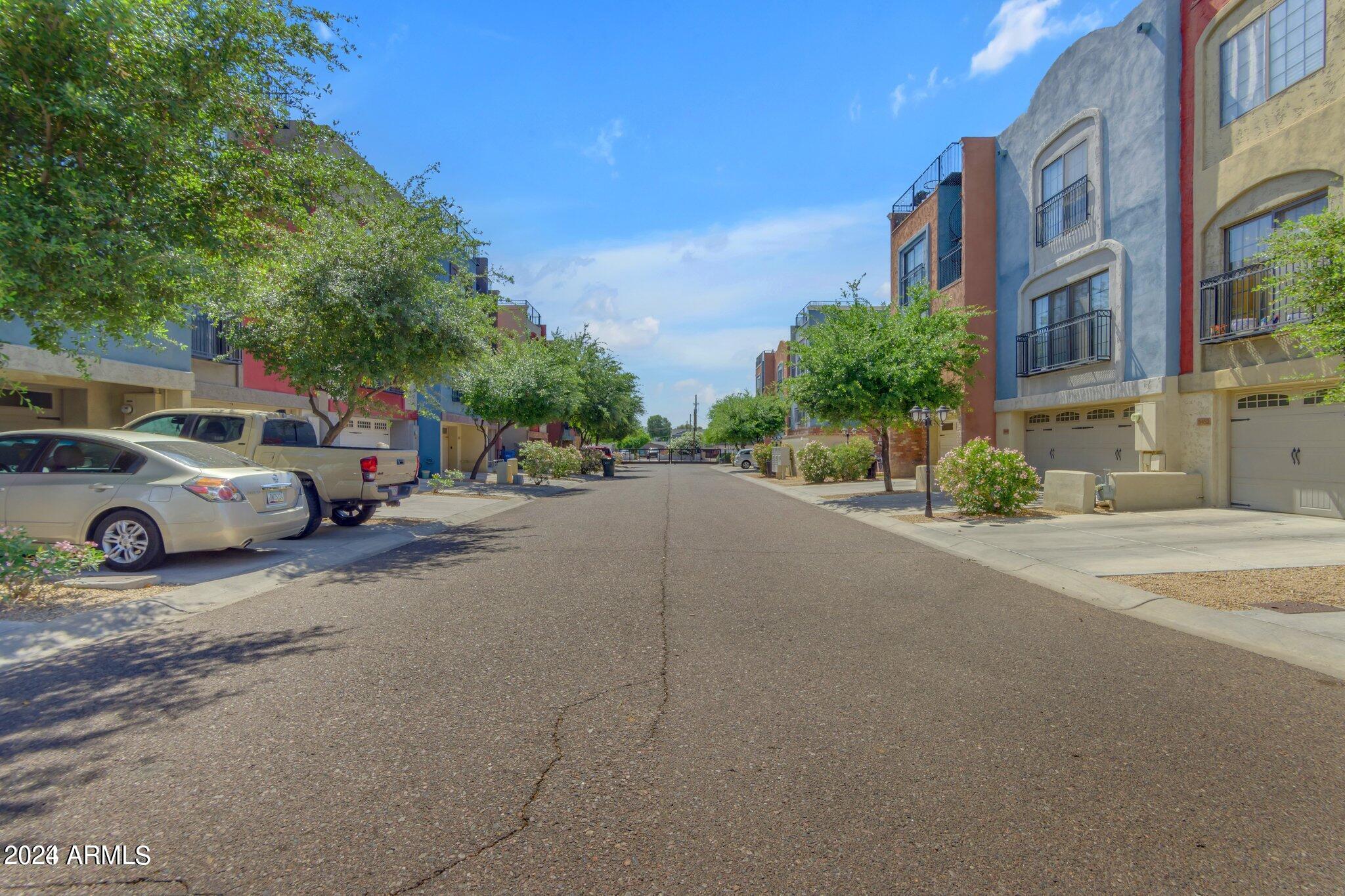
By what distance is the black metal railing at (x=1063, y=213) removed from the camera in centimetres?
1908

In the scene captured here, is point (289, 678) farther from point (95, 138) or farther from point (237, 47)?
point (237, 47)

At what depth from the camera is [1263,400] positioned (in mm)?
14133

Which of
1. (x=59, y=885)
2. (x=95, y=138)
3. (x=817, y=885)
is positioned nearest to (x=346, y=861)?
(x=59, y=885)

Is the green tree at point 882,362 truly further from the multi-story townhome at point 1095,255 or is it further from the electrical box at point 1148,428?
the electrical box at point 1148,428

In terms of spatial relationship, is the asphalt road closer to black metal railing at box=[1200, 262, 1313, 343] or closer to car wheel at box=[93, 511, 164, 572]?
car wheel at box=[93, 511, 164, 572]

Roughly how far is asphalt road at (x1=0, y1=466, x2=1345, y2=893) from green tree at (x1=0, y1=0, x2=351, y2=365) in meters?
3.43

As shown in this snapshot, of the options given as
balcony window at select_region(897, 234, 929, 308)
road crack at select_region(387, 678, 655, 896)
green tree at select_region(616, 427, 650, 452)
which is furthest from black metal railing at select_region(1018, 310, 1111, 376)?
green tree at select_region(616, 427, 650, 452)

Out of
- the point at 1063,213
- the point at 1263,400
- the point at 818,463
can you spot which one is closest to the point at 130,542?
the point at 1263,400

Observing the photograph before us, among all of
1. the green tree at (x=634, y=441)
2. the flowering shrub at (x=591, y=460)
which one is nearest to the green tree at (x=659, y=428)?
the green tree at (x=634, y=441)

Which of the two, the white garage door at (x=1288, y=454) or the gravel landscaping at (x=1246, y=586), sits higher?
the white garage door at (x=1288, y=454)

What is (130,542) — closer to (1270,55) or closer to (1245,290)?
(1245,290)

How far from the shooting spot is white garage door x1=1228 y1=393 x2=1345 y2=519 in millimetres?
12695

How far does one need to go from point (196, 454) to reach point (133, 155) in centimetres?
342

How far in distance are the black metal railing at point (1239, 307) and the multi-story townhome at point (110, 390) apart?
66.8 feet
